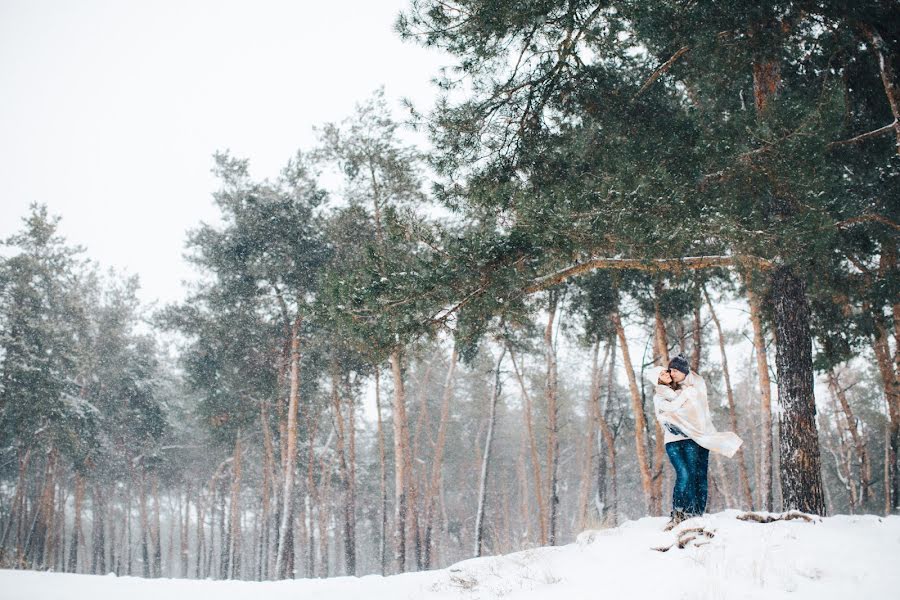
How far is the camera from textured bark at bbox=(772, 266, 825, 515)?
6152 mm

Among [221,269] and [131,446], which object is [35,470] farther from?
[221,269]

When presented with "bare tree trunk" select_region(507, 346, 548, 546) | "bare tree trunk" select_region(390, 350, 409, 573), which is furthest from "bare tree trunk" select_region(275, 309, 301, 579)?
"bare tree trunk" select_region(507, 346, 548, 546)

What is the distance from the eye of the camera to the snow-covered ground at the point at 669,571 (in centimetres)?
329

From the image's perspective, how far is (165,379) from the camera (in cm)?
2520

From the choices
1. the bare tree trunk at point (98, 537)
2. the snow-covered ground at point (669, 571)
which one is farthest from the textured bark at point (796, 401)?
the bare tree trunk at point (98, 537)

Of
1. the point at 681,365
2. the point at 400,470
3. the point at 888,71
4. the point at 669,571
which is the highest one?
the point at 888,71

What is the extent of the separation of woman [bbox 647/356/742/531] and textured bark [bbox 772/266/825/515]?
6.62 feet

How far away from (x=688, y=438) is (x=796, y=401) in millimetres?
2349

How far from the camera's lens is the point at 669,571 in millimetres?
3832

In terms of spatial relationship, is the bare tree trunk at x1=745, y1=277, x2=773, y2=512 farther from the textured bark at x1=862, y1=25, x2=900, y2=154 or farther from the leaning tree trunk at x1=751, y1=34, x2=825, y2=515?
the textured bark at x1=862, y1=25, x2=900, y2=154

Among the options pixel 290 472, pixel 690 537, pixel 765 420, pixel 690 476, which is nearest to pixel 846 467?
pixel 765 420

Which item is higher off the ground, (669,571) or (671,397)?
(671,397)

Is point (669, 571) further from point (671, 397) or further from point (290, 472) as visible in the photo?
point (290, 472)

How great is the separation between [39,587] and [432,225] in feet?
23.8
